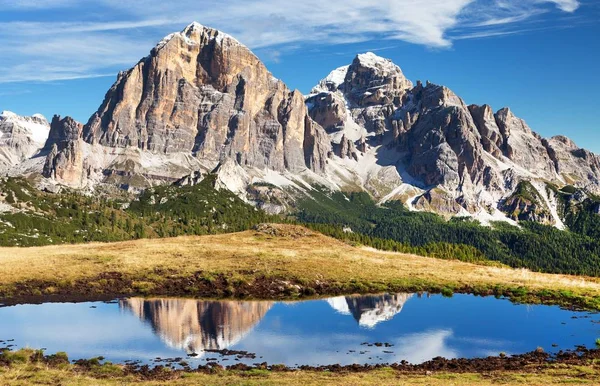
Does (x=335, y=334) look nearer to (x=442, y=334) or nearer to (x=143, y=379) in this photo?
(x=442, y=334)

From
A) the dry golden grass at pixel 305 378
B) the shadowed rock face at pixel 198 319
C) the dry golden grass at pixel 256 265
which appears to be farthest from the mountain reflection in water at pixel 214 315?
the dry golden grass at pixel 256 265

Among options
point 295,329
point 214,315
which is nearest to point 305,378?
point 295,329

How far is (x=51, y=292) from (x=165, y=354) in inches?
1217

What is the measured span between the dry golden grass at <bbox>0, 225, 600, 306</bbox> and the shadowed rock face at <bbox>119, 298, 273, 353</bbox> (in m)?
12.7

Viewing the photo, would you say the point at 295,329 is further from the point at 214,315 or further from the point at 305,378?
the point at 305,378

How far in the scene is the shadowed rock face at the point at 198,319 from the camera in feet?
156

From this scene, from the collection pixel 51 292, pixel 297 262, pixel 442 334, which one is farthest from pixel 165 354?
pixel 297 262

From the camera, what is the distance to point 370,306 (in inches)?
2542

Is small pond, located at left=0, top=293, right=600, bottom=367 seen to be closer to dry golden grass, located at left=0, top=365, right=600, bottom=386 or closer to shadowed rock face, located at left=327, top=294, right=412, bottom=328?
shadowed rock face, located at left=327, top=294, right=412, bottom=328

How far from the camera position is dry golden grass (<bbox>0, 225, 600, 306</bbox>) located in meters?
77.0

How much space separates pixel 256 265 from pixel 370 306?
23.4 m

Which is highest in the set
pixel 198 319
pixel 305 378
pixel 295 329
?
pixel 198 319

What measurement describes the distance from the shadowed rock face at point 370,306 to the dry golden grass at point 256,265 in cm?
747

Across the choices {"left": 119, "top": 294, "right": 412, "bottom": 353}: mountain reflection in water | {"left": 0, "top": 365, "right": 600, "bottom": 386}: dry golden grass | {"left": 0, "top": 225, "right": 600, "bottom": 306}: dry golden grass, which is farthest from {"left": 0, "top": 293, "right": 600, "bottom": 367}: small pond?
{"left": 0, "top": 225, "right": 600, "bottom": 306}: dry golden grass
